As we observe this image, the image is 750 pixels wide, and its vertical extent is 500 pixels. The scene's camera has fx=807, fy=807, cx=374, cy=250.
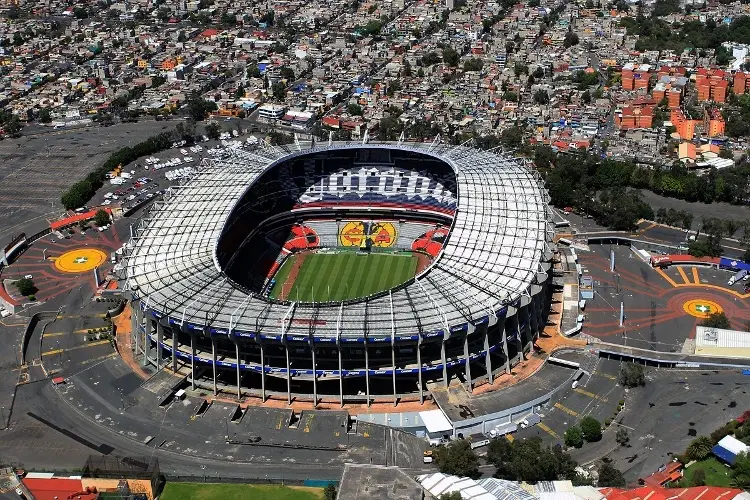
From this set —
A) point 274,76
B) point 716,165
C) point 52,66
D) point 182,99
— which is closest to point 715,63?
point 716,165

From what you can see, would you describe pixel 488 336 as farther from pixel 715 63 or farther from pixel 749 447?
pixel 715 63

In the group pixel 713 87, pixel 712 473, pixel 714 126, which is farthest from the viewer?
pixel 713 87

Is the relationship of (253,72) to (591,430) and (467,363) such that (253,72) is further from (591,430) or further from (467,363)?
(591,430)

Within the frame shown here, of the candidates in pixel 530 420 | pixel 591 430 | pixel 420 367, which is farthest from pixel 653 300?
pixel 420 367

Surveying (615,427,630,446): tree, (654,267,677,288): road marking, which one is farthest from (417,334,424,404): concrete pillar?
(654,267,677,288): road marking

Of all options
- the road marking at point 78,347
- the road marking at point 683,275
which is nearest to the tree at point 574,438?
the road marking at point 683,275

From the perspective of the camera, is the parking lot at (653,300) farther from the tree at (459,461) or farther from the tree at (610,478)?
the tree at (459,461)
